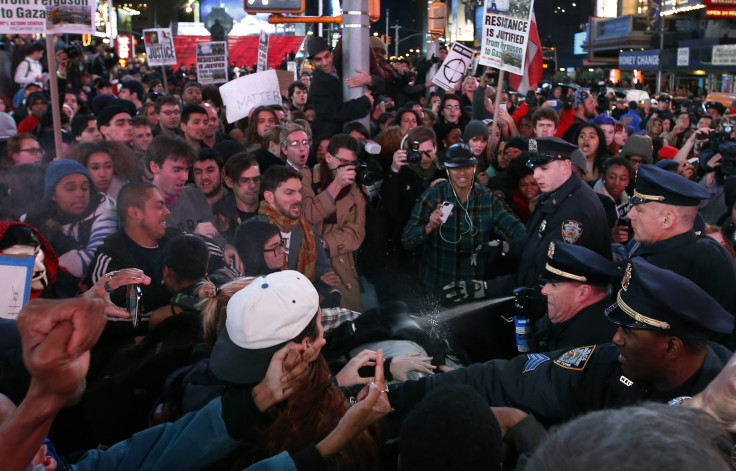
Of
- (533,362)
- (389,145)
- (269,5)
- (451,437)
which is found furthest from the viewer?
(269,5)

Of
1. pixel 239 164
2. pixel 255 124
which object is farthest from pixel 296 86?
pixel 239 164

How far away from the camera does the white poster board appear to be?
96.6 inches

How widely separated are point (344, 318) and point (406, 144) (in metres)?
2.98

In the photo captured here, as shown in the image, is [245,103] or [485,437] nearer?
[485,437]

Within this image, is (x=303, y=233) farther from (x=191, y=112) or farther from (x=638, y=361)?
(x=191, y=112)

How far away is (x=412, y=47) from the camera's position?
67938 millimetres

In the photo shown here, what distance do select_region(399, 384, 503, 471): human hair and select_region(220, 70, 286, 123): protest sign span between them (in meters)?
6.71

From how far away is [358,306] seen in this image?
5168 mm

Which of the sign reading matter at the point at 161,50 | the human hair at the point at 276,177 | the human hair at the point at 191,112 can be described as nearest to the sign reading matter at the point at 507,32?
the human hair at the point at 191,112

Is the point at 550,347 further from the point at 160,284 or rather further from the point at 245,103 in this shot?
the point at 245,103

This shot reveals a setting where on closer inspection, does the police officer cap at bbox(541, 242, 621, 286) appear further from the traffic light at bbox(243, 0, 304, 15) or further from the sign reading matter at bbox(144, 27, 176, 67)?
the sign reading matter at bbox(144, 27, 176, 67)

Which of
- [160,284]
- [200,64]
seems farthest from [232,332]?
[200,64]

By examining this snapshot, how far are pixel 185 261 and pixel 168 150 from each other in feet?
5.76

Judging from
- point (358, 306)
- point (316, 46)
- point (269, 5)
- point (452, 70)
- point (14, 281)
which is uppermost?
point (269, 5)
